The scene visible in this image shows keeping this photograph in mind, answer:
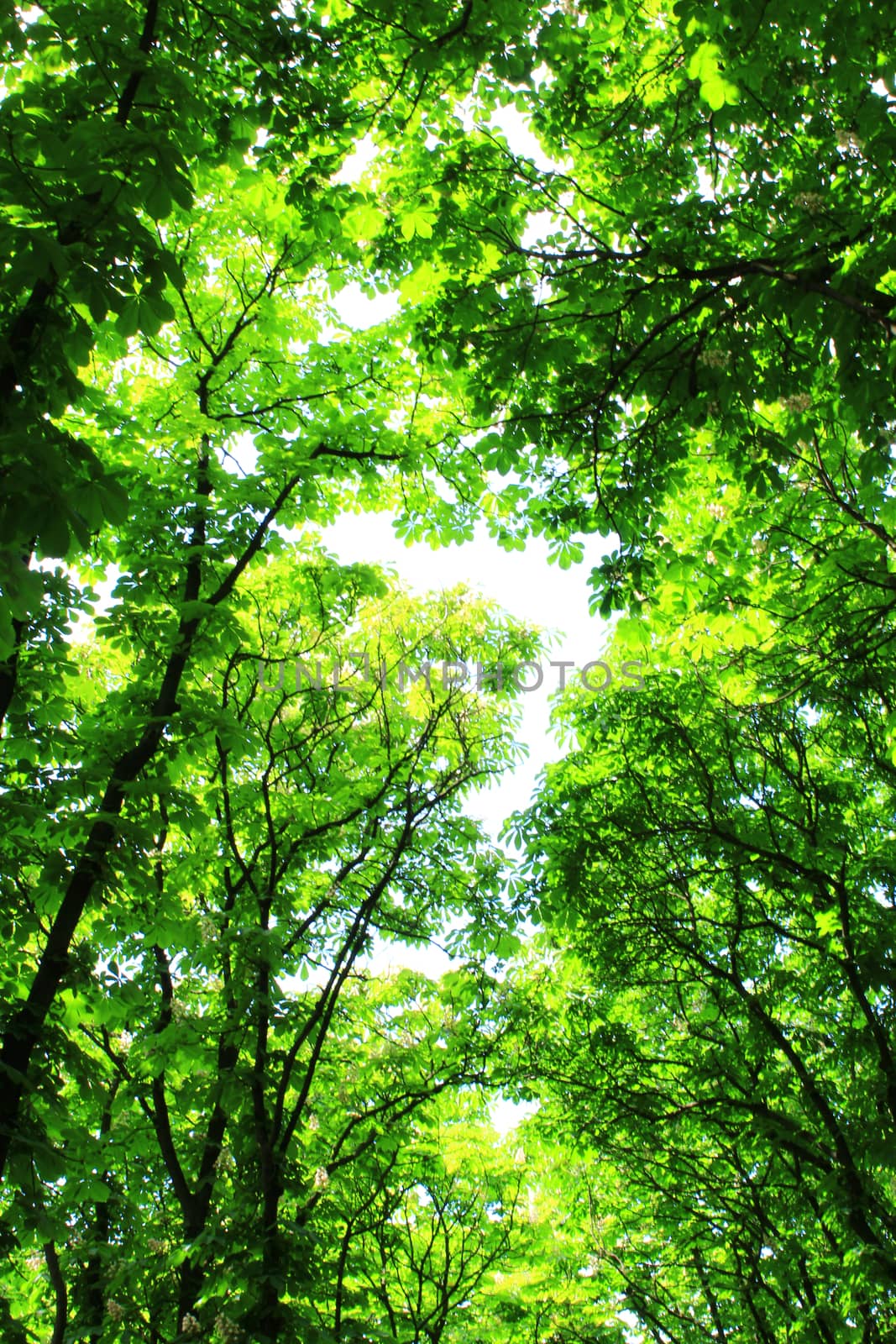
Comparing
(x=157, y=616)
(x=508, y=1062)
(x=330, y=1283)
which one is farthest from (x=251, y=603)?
(x=330, y=1283)

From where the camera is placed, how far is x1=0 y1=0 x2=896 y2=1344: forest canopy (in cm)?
342

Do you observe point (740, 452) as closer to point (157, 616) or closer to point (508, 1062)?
point (157, 616)

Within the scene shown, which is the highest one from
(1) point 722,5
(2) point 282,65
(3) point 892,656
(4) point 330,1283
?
(2) point 282,65

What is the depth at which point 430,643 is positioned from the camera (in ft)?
21.5

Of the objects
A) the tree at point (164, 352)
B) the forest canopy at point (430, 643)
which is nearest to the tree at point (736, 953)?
the forest canopy at point (430, 643)

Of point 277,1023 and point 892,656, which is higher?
point 892,656

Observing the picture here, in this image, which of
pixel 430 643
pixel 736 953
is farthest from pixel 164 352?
pixel 736 953

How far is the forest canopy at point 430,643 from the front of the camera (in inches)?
134

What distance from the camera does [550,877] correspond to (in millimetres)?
6848

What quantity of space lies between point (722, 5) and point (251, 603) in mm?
5060

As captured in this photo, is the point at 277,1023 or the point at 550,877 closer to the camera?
the point at 277,1023

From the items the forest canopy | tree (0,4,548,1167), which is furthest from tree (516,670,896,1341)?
tree (0,4,548,1167)

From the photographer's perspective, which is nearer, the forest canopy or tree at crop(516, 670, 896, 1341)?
the forest canopy

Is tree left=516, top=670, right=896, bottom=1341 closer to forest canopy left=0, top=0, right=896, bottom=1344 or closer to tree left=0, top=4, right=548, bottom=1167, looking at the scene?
forest canopy left=0, top=0, right=896, bottom=1344
